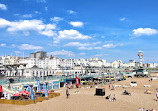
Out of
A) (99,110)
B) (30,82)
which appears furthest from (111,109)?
(30,82)

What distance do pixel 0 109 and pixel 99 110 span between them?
940cm

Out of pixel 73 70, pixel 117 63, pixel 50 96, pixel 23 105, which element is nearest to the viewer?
pixel 23 105

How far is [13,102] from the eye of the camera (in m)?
16.6

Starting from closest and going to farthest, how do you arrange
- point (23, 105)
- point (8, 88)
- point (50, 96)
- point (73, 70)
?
point (23, 105), point (50, 96), point (8, 88), point (73, 70)

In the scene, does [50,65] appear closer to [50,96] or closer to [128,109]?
[50,96]

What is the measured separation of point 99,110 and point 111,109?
1347 mm

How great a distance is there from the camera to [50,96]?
21203 millimetres

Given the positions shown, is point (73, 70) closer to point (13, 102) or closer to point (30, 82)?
point (30, 82)

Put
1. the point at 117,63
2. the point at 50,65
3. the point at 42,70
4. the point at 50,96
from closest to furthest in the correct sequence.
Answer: the point at 50,96, the point at 42,70, the point at 50,65, the point at 117,63

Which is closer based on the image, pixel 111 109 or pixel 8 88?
pixel 111 109

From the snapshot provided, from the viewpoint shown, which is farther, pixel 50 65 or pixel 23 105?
pixel 50 65

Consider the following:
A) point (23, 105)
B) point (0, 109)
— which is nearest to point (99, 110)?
point (23, 105)

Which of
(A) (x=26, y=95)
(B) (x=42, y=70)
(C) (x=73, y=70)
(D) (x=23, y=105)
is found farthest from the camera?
(C) (x=73, y=70)

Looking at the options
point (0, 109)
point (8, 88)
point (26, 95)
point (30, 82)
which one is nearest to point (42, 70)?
point (30, 82)
